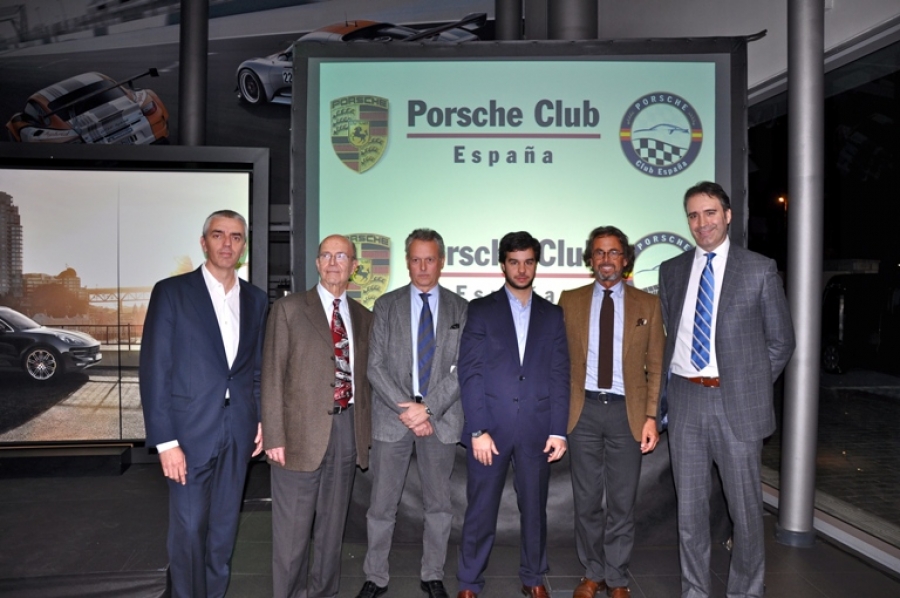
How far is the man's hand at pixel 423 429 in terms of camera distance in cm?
294

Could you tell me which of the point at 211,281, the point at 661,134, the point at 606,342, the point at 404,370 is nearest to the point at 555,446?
the point at 606,342

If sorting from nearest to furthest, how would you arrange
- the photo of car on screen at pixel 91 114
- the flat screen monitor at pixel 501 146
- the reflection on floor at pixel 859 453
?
the flat screen monitor at pixel 501 146 → the reflection on floor at pixel 859 453 → the photo of car on screen at pixel 91 114

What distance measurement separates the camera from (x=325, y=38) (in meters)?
7.30

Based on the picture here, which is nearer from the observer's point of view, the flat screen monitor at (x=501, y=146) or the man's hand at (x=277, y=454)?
the man's hand at (x=277, y=454)

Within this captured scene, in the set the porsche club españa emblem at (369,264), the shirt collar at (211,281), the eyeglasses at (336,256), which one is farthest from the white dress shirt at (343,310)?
the porsche club españa emblem at (369,264)

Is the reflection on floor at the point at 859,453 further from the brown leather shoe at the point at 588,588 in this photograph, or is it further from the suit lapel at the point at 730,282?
the suit lapel at the point at 730,282

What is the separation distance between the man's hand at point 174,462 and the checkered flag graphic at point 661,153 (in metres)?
3.00

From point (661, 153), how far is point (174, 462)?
3.13 m

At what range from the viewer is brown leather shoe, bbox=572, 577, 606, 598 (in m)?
3.06

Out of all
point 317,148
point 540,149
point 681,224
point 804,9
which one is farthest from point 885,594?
point 317,148

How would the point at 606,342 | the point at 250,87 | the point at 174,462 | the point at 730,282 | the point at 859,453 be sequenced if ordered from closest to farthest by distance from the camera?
1. the point at 174,462
2. the point at 730,282
3. the point at 606,342
4. the point at 859,453
5. the point at 250,87

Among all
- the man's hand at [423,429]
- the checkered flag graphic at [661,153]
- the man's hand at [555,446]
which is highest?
the checkered flag graphic at [661,153]

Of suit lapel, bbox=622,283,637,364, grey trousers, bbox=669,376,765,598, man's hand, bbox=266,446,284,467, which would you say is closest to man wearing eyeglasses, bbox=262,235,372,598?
man's hand, bbox=266,446,284,467

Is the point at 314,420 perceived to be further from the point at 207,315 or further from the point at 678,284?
the point at 678,284
